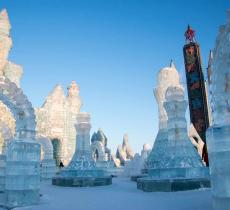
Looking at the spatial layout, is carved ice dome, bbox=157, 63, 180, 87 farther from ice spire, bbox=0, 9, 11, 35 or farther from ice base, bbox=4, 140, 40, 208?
ice spire, bbox=0, 9, 11, 35

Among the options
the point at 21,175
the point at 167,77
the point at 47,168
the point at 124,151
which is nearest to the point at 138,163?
the point at 47,168

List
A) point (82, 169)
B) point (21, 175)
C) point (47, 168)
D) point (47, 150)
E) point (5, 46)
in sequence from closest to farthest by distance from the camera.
Answer: point (21, 175), point (82, 169), point (47, 168), point (47, 150), point (5, 46)

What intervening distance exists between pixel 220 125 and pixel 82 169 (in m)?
7.86

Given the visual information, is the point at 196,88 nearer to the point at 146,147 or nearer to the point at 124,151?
the point at 146,147

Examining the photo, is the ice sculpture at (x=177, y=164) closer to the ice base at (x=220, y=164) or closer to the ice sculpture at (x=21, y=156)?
the ice sculpture at (x=21, y=156)

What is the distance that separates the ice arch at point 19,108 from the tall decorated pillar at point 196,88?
1745 cm

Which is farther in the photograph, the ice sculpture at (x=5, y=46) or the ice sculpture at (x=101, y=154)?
the ice sculpture at (x=5, y=46)

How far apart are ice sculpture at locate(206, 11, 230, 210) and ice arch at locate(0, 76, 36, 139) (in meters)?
4.07

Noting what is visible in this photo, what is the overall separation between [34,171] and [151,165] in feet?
20.3

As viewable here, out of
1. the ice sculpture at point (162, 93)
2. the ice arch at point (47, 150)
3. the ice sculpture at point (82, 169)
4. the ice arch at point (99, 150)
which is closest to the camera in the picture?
the ice sculpture at point (82, 169)

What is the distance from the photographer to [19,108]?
6320 millimetres

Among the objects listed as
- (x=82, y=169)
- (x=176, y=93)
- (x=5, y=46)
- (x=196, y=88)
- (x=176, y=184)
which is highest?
(x=5, y=46)

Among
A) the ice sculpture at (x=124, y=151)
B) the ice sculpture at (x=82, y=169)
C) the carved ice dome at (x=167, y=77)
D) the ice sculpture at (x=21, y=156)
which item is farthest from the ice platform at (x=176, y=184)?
the ice sculpture at (x=124, y=151)

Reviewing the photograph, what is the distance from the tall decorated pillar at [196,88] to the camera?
22.2 metres
